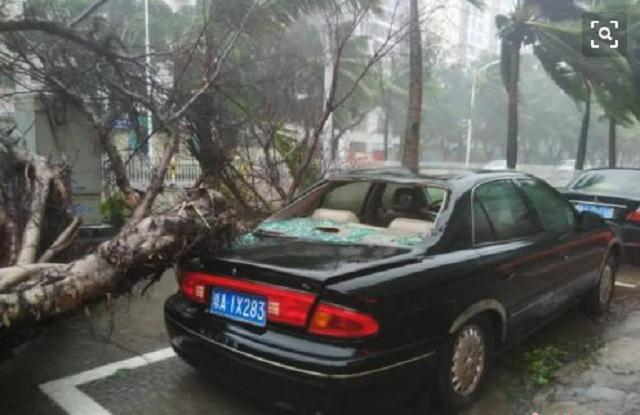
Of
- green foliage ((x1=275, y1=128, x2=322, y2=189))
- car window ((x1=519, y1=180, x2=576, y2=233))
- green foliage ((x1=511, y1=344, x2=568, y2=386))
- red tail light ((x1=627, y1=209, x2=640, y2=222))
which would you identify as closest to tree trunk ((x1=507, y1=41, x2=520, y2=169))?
green foliage ((x1=275, y1=128, x2=322, y2=189))

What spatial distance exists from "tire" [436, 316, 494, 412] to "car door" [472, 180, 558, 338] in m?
0.26

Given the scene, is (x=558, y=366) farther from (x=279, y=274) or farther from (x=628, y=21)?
(x=628, y=21)

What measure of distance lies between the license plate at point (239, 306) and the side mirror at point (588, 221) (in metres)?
3.12

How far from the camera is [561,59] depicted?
1694 cm

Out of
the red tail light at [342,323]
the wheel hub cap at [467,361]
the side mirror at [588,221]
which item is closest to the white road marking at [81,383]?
the red tail light at [342,323]

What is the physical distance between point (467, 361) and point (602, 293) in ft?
8.91

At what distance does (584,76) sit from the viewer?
646 inches

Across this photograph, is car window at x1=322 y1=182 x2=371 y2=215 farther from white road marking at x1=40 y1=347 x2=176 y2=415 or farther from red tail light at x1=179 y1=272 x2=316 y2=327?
white road marking at x1=40 y1=347 x2=176 y2=415

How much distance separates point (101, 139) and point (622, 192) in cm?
668

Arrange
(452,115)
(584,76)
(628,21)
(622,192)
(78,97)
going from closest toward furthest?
(78,97), (622,192), (584,76), (628,21), (452,115)

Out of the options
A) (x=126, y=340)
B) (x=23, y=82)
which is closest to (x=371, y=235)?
(x=126, y=340)

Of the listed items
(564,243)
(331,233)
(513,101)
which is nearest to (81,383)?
(331,233)

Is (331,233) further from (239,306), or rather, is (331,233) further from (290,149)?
(290,149)

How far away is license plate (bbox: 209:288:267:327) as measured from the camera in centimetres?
293
